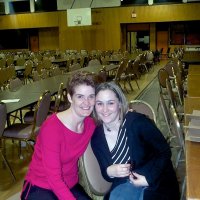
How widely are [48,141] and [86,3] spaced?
60.7 ft

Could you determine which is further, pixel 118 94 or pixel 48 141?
pixel 118 94

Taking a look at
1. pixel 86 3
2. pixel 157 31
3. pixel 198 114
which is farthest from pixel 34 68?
pixel 157 31

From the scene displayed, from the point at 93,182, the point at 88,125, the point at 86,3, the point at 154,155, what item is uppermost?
the point at 86,3

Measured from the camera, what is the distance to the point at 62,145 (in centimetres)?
197

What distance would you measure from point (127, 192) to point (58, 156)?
46 centimetres

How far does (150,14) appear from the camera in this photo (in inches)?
745

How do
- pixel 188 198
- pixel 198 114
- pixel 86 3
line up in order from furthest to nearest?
pixel 86 3 → pixel 198 114 → pixel 188 198

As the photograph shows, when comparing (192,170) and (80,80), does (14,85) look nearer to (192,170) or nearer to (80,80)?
(80,80)

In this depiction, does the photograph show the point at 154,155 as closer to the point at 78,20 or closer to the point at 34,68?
the point at 34,68

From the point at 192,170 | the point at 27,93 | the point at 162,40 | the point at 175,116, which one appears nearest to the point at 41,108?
the point at 27,93

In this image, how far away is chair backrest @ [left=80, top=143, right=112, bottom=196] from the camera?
2.02m

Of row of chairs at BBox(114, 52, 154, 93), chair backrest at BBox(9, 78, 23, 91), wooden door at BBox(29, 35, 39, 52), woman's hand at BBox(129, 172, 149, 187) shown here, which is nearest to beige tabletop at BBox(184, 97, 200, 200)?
woman's hand at BBox(129, 172, 149, 187)

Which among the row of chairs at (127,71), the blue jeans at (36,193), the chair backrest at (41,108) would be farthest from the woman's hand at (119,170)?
the row of chairs at (127,71)

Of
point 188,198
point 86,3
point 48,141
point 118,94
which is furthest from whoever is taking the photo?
point 86,3
